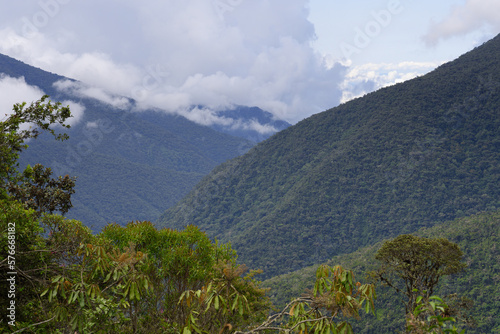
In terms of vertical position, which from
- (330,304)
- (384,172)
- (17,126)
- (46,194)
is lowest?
(330,304)

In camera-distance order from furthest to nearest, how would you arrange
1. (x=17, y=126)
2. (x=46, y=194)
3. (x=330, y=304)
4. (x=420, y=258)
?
(x=46, y=194), (x=420, y=258), (x=17, y=126), (x=330, y=304)

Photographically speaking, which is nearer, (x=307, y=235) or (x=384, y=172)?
(x=307, y=235)

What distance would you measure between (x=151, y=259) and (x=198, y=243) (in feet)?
Answer: 5.21

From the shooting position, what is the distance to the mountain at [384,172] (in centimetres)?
9244

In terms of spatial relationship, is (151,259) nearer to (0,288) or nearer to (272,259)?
(0,288)

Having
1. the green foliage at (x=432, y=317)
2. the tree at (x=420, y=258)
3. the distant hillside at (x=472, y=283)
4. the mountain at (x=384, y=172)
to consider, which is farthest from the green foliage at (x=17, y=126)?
the mountain at (x=384, y=172)

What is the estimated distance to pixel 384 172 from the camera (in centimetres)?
10675

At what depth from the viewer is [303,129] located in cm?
14312

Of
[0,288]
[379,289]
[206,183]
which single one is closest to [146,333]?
[0,288]

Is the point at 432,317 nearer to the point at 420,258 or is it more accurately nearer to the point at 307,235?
the point at 420,258

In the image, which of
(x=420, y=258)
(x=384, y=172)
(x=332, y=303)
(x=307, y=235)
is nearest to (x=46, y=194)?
(x=420, y=258)

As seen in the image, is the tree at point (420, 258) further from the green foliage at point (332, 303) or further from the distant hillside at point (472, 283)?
the distant hillside at point (472, 283)

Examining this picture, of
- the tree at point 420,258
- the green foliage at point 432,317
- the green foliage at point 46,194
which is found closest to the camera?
the green foliage at point 432,317

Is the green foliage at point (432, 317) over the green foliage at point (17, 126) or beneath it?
beneath
